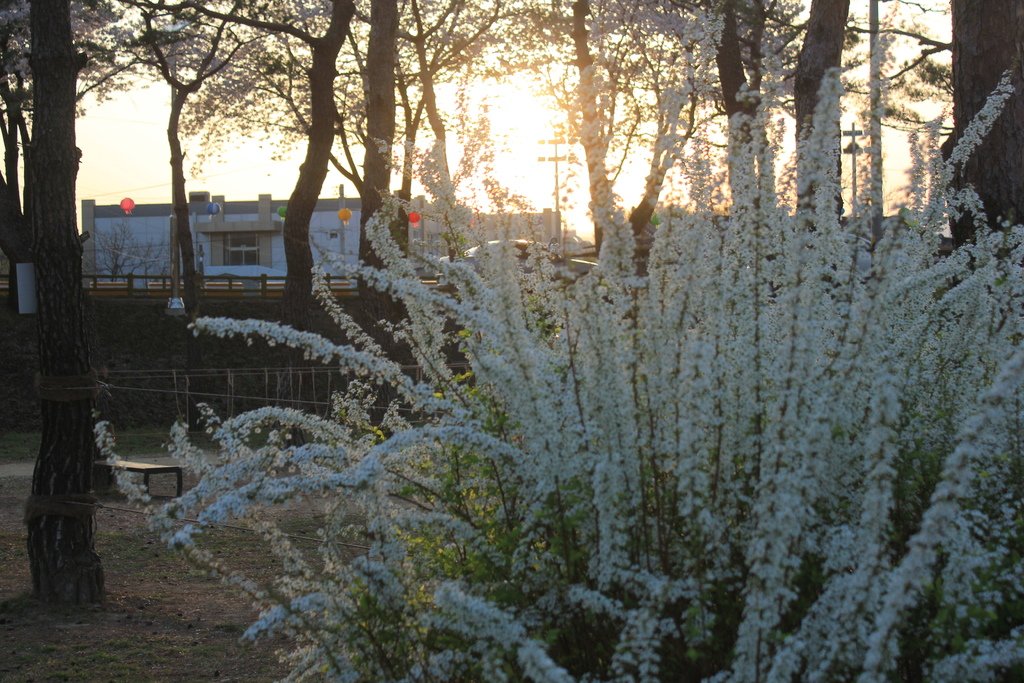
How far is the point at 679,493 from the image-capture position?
267cm

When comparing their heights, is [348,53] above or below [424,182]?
above

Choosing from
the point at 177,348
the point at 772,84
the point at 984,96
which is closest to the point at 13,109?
the point at 177,348

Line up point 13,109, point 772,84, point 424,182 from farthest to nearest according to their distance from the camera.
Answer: point 13,109, point 424,182, point 772,84

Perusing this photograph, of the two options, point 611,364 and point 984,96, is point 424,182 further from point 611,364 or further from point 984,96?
point 984,96

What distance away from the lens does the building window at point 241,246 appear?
84062 millimetres

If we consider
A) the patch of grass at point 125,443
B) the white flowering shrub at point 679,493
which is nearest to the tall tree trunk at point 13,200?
the patch of grass at point 125,443

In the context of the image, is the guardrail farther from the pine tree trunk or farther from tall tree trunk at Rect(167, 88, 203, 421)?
the pine tree trunk

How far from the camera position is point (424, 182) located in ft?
14.0

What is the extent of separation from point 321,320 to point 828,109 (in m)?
27.3

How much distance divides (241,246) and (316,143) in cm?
7092

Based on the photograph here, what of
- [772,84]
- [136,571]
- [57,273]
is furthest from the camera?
[136,571]

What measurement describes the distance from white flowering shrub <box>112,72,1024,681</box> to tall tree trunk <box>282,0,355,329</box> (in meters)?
11.7

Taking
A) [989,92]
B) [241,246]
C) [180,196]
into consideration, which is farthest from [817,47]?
[241,246]

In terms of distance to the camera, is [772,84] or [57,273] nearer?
[772,84]
